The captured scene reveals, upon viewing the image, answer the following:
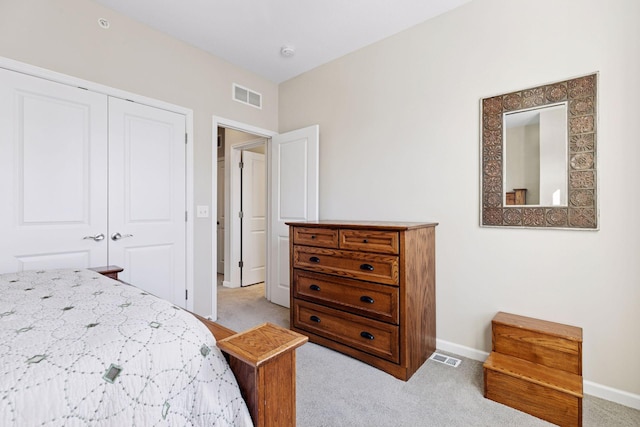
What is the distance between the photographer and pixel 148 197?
2.61 metres

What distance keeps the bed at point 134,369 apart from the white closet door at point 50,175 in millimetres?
1343

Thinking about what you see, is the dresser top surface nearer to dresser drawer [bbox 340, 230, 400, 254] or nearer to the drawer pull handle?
dresser drawer [bbox 340, 230, 400, 254]

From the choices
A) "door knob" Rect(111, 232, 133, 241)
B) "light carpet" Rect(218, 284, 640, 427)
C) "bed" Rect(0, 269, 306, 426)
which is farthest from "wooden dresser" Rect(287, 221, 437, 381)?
"door knob" Rect(111, 232, 133, 241)

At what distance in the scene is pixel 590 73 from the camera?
1.88 meters

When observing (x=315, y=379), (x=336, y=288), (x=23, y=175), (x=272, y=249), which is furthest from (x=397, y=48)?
(x=23, y=175)

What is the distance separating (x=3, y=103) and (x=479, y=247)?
3393mm

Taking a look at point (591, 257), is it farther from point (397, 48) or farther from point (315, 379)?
point (397, 48)

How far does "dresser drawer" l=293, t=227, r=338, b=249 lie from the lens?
241cm

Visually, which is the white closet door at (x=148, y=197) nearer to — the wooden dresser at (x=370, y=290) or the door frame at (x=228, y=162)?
the door frame at (x=228, y=162)

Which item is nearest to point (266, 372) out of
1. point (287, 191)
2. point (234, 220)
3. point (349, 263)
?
point (349, 263)

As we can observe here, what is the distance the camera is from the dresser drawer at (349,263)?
2096mm

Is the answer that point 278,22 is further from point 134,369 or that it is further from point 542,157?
point 134,369

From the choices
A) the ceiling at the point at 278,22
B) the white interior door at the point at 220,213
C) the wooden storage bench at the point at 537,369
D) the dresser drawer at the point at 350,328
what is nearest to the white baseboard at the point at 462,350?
the wooden storage bench at the point at 537,369

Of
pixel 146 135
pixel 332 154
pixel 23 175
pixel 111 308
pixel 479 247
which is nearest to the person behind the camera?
pixel 111 308
